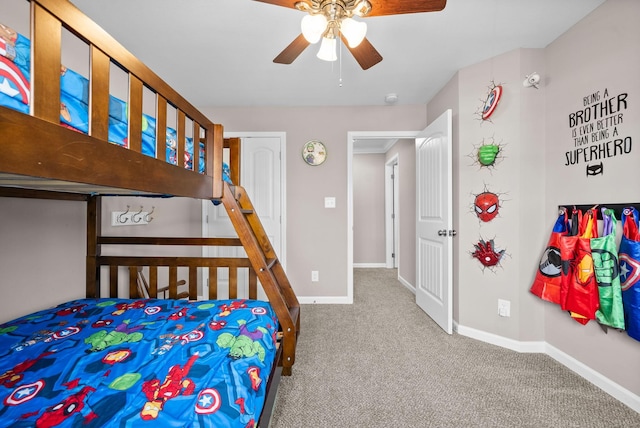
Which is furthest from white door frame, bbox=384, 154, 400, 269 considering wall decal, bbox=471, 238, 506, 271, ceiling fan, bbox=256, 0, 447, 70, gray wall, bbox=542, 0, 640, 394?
ceiling fan, bbox=256, 0, 447, 70

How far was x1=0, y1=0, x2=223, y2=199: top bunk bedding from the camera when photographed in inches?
22.4

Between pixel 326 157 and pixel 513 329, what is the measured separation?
2.34m

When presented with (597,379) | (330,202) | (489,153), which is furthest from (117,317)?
(597,379)

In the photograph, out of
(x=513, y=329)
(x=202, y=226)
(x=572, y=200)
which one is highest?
(x=572, y=200)

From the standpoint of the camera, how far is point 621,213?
1485mm

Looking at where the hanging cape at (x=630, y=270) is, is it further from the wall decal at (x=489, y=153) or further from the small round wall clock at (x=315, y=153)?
the small round wall clock at (x=315, y=153)

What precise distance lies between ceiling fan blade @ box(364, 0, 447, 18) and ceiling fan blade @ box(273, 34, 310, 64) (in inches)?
15.3

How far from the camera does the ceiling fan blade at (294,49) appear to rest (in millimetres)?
1458

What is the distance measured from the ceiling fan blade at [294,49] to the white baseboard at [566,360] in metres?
→ 2.44

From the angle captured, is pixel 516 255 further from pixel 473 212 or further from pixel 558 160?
pixel 558 160

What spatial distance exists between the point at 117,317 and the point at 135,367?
62 cm

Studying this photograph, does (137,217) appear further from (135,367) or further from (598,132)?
(598,132)

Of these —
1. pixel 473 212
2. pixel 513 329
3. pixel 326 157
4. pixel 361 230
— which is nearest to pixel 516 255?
pixel 473 212

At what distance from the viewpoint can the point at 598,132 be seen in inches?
63.5
